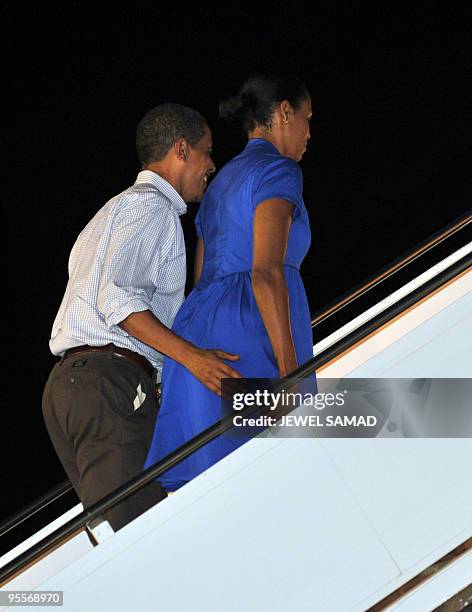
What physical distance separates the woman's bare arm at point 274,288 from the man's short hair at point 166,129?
510mm

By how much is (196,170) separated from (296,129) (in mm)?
321

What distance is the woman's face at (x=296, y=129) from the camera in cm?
261

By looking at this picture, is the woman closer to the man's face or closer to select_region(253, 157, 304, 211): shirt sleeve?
select_region(253, 157, 304, 211): shirt sleeve

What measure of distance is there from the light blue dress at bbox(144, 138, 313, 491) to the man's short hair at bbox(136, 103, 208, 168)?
267 mm

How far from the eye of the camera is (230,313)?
243 centimetres

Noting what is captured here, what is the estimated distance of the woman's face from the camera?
2.61m

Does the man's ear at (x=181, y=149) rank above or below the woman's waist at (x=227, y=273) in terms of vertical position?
above

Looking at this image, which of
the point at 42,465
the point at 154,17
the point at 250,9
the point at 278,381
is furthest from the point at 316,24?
the point at 278,381

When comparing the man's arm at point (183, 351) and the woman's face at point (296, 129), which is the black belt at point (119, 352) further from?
the woman's face at point (296, 129)

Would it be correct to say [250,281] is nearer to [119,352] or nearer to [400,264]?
[119,352]

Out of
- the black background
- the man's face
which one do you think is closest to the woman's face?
the man's face

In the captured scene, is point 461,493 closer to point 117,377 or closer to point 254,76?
point 117,377

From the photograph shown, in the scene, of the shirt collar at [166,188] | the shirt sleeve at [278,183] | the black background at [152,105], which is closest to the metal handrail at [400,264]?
the shirt sleeve at [278,183]

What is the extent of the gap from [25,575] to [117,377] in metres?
0.90
